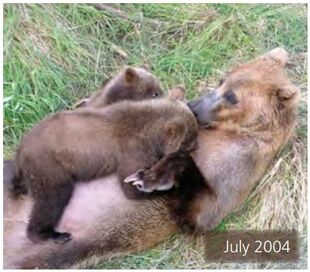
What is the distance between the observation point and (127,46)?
233 inches

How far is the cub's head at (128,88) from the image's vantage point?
5.41 meters

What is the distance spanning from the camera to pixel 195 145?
5020 millimetres

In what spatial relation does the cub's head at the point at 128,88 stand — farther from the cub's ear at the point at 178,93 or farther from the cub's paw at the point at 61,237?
the cub's paw at the point at 61,237

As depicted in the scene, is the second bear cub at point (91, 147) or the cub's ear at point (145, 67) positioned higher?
the cub's ear at point (145, 67)

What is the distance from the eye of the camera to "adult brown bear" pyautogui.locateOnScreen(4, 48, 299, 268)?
15.9 ft

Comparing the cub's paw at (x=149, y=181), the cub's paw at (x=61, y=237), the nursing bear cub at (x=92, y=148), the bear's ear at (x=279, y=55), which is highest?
the bear's ear at (x=279, y=55)

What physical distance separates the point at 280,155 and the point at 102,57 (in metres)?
1.46

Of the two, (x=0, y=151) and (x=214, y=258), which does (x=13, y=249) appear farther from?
(x=214, y=258)

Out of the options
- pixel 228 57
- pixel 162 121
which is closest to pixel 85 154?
pixel 162 121

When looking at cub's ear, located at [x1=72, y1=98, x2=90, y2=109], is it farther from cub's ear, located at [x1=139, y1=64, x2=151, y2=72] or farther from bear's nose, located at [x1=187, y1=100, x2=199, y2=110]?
bear's nose, located at [x1=187, y1=100, x2=199, y2=110]

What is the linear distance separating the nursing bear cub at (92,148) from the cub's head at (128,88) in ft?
1.28

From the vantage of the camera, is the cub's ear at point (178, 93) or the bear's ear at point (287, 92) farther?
the cub's ear at point (178, 93)

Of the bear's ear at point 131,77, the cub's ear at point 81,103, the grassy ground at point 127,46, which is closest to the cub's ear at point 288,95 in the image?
the grassy ground at point 127,46

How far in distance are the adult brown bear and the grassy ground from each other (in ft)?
1.30
